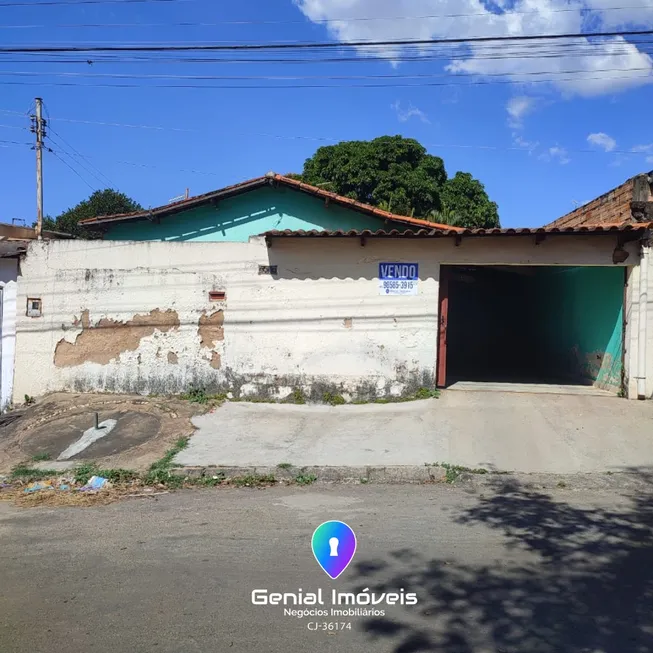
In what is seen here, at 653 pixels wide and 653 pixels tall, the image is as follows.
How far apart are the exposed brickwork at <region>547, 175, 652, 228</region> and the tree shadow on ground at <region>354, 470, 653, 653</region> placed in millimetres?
6530

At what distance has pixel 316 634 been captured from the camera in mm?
3193

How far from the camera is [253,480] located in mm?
6535

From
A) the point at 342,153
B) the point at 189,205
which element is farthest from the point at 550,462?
the point at 342,153

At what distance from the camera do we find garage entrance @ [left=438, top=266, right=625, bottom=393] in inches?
396

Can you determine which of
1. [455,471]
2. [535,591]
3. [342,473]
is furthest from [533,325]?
[535,591]

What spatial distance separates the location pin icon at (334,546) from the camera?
4102 mm

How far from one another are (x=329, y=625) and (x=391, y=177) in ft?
69.2

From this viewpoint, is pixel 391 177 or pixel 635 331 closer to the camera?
pixel 635 331

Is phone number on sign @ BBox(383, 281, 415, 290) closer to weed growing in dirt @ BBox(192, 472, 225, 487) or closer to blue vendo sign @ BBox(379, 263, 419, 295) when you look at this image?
blue vendo sign @ BBox(379, 263, 419, 295)

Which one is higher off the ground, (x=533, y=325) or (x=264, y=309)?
(x=264, y=309)

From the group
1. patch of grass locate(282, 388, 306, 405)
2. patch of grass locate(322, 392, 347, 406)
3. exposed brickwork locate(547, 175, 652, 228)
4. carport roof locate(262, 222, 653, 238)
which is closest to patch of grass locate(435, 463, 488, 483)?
patch of grass locate(322, 392, 347, 406)

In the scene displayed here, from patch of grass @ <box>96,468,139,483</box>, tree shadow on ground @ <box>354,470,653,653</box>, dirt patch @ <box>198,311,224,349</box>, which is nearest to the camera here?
tree shadow on ground @ <box>354,470,653,653</box>

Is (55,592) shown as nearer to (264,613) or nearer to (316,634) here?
(264,613)

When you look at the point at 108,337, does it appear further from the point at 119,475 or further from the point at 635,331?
the point at 635,331
